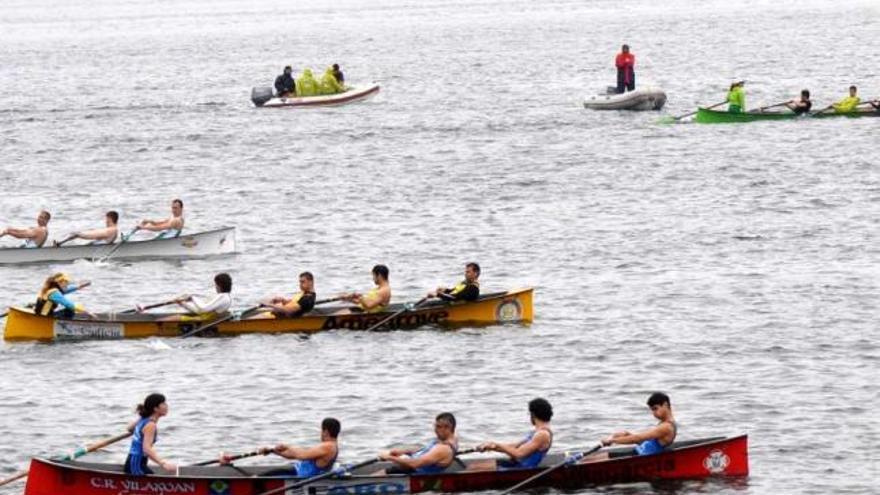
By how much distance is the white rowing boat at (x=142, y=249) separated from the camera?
50406 mm

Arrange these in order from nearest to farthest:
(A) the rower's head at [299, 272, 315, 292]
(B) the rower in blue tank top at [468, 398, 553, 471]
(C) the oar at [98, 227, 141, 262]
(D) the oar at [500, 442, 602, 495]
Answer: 1. (D) the oar at [500, 442, 602, 495]
2. (B) the rower in blue tank top at [468, 398, 553, 471]
3. (A) the rower's head at [299, 272, 315, 292]
4. (C) the oar at [98, 227, 141, 262]

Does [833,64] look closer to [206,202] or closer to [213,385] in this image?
[206,202]

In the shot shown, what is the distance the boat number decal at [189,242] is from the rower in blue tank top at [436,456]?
23.2 metres

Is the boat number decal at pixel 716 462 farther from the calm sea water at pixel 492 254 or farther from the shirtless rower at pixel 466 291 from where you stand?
the shirtless rower at pixel 466 291

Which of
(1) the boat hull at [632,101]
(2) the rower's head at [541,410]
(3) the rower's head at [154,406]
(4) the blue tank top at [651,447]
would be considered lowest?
(4) the blue tank top at [651,447]

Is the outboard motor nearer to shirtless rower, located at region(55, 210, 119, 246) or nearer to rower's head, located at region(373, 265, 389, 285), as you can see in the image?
shirtless rower, located at region(55, 210, 119, 246)

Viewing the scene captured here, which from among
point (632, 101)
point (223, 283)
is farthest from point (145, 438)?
point (632, 101)

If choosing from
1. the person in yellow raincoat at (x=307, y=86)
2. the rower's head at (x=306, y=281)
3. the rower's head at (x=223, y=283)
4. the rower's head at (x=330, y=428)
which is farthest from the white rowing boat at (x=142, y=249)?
the person in yellow raincoat at (x=307, y=86)

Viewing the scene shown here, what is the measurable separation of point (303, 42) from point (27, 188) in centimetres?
8876

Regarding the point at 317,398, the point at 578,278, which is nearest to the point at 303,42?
the point at 578,278

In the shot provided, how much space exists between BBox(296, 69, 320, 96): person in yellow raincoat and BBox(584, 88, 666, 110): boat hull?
519 inches

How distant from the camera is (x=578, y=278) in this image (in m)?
47.5

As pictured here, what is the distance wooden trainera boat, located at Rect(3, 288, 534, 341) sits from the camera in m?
40.9

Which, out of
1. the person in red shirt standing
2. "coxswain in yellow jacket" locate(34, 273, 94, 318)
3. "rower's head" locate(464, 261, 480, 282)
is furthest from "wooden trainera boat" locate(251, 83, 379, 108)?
"rower's head" locate(464, 261, 480, 282)
